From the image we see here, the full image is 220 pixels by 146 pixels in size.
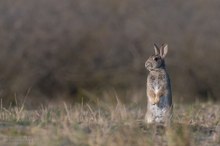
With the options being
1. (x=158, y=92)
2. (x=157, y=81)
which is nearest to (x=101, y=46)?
(x=157, y=81)

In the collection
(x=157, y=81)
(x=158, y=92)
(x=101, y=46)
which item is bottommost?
(x=158, y=92)

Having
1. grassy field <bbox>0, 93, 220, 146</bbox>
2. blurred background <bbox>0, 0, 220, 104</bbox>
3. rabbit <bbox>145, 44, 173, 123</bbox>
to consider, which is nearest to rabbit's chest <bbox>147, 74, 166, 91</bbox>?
rabbit <bbox>145, 44, 173, 123</bbox>

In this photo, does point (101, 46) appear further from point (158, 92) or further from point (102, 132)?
point (102, 132)

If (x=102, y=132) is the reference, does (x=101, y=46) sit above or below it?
above

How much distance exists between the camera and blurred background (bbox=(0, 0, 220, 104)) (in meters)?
18.2

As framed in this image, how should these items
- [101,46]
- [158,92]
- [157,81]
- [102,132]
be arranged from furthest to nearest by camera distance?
[101,46]
[157,81]
[158,92]
[102,132]

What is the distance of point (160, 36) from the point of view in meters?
19.0

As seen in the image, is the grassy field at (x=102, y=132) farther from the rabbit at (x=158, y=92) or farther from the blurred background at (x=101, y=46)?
the blurred background at (x=101, y=46)

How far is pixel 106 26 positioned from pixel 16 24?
204 cm

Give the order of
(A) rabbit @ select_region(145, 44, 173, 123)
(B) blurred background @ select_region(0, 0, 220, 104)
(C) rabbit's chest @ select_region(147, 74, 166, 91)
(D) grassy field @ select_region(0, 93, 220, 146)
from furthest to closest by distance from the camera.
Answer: (B) blurred background @ select_region(0, 0, 220, 104) → (C) rabbit's chest @ select_region(147, 74, 166, 91) → (A) rabbit @ select_region(145, 44, 173, 123) → (D) grassy field @ select_region(0, 93, 220, 146)

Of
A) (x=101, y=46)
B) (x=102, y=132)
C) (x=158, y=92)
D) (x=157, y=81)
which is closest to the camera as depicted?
(x=102, y=132)

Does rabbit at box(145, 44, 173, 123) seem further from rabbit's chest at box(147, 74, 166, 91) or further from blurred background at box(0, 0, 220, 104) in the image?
blurred background at box(0, 0, 220, 104)

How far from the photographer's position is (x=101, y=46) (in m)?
19.2

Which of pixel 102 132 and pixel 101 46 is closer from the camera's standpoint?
pixel 102 132
